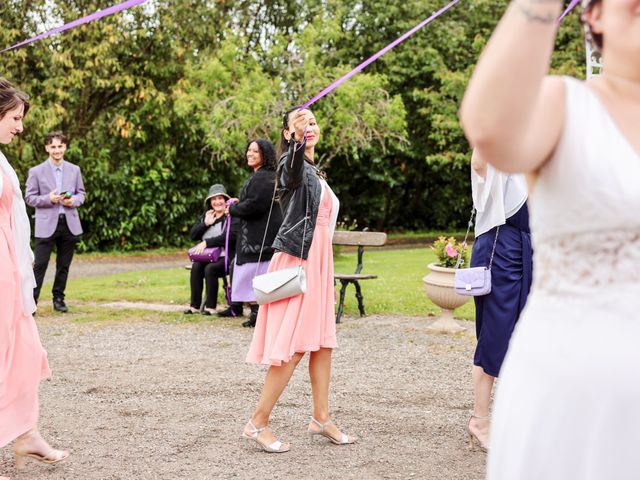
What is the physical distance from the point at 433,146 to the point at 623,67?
24.3m

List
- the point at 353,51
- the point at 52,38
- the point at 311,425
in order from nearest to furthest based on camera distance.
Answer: the point at 311,425 → the point at 52,38 → the point at 353,51

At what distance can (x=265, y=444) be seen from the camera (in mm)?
4855

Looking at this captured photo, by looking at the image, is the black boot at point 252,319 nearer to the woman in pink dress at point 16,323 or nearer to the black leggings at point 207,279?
the black leggings at point 207,279

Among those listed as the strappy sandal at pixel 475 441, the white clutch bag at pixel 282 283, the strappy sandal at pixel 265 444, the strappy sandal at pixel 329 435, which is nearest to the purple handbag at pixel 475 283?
the strappy sandal at pixel 475 441

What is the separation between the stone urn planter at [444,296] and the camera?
8.93 m

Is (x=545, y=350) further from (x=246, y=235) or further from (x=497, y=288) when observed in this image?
(x=246, y=235)

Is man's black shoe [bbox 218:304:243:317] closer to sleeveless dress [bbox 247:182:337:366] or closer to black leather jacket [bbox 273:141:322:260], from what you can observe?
sleeveless dress [bbox 247:182:337:366]

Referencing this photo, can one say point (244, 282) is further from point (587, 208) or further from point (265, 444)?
point (587, 208)

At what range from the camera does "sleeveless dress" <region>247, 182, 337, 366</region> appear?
4.80m

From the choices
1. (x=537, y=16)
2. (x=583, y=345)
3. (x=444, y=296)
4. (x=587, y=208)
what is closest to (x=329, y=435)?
(x=583, y=345)

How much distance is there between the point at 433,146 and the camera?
25641mm

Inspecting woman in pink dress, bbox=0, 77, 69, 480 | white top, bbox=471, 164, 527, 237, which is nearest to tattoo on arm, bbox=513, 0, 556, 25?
white top, bbox=471, 164, 527, 237

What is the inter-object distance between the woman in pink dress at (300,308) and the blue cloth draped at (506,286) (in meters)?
0.95

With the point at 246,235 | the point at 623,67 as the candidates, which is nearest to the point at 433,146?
the point at 246,235
